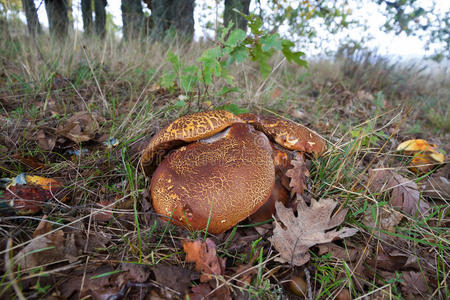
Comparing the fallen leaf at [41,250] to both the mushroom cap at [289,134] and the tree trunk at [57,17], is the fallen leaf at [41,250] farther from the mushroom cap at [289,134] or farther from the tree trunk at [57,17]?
the tree trunk at [57,17]

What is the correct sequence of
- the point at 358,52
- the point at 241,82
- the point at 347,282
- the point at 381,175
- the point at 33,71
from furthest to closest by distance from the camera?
the point at 358,52 → the point at 241,82 → the point at 33,71 → the point at 381,175 → the point at 347,282

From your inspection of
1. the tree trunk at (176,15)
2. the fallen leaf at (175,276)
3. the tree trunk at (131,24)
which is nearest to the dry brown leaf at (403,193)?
the fallen leaf at (175,276)

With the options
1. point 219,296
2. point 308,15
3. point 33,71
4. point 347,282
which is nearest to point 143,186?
point 219,296

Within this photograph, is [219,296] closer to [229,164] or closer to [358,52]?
[229,164]

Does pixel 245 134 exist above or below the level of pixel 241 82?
above

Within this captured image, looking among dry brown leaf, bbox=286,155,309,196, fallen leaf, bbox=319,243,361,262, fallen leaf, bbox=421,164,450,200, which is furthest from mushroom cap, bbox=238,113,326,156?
fallen leaf, bbox=421,164,450,200

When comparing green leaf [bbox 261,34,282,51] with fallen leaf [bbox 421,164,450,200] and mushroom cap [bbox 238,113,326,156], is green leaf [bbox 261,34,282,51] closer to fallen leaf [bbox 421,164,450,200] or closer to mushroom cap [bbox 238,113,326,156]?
mushroom cap [bbox 238,113,326,156]

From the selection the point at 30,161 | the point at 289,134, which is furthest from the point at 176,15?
the point at 289,134

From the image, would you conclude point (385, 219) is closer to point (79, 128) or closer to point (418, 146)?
point (418, 146)
